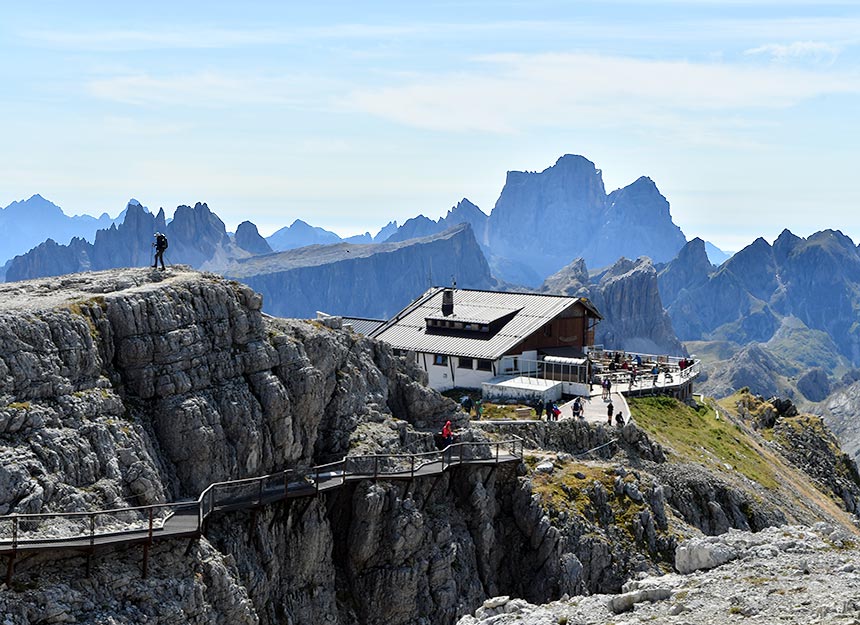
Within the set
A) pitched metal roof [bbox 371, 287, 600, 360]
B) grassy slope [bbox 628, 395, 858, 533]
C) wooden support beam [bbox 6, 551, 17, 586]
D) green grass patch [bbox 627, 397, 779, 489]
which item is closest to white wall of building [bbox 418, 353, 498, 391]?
pitched metal roof [bbox 371, 287, 600, 360]

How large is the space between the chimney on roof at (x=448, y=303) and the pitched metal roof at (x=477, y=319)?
613 millimetres

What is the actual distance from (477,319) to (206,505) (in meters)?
49.8

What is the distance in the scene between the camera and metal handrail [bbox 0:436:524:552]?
34.8m

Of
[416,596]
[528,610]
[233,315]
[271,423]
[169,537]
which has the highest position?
[233,315]

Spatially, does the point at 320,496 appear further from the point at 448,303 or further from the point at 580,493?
the point at 448,303

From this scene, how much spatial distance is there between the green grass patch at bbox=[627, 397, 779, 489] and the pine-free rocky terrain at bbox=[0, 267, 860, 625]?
3343 millimetres

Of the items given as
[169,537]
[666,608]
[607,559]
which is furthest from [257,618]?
[607,559]

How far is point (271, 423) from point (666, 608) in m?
24.1

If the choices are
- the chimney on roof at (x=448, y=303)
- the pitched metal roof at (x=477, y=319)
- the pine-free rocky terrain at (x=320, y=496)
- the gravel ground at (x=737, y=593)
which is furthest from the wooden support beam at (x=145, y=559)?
the chimney on roof at (x=448, y=303)

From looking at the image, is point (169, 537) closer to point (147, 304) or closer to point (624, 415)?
point (147, 304)

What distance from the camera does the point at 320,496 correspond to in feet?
162

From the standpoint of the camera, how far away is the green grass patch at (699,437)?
77.1m

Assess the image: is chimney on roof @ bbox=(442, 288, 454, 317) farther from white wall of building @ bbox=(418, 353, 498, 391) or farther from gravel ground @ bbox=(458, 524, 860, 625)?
gravel ground @ bbox=(458, 524, 860, 625)

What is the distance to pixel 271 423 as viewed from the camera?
165ft
